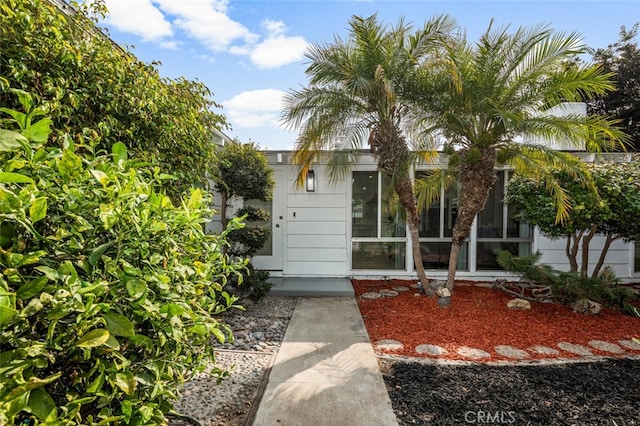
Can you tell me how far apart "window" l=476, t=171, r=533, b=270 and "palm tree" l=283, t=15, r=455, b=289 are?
2878 millimetres

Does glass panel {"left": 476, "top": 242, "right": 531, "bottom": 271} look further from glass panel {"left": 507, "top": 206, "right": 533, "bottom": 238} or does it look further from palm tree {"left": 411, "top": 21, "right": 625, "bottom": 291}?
palm tree {"left": 411, "top": 21, "right": 625, "bottom": 291}

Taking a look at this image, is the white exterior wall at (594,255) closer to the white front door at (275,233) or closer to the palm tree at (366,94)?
the palm tree at (366,94)

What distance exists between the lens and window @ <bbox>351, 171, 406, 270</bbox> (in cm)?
678

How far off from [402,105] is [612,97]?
14.9m

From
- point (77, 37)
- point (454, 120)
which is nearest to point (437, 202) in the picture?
point (454, 120)

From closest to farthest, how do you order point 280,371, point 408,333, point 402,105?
point 280,371 → point 408,333 → point 402,105

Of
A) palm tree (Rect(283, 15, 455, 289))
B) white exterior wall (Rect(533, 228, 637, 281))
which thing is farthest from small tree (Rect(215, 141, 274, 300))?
white exterior wall (Rect(533, 228, 637, 281))

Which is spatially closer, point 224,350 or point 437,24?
point 224,350

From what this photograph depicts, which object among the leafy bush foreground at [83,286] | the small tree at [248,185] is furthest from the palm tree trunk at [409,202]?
the leafy bush foreground at [83,286]

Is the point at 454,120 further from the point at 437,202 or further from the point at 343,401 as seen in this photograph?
the point at 343,401

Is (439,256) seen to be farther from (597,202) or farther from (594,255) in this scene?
(594,255)

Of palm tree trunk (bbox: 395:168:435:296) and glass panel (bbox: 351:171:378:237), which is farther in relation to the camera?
glass panel (bbox: 351:171:378:237)

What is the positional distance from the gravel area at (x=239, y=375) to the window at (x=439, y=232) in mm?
3559

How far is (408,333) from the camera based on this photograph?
12.9 feet
